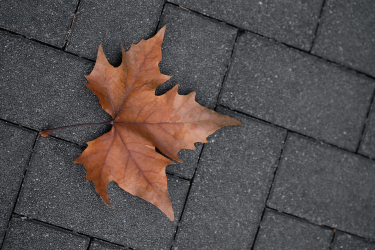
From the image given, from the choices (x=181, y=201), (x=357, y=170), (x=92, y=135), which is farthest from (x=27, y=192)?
(x=357, y=170)

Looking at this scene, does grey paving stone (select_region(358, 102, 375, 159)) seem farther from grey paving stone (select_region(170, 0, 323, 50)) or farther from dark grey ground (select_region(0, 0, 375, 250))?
grey paving stone (select_region(170, 0, 323, 50))

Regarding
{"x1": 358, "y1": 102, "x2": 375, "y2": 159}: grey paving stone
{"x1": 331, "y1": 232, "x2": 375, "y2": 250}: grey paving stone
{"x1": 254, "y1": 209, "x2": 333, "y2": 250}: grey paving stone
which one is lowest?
{"x1": 254, "y1": 209, "x2": 333, "y2": 250}: grey paving stone

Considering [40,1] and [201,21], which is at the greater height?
[201,21]

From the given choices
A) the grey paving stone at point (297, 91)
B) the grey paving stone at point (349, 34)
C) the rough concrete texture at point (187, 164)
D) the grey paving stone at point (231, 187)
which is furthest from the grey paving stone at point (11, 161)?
the grey paving stone at point (349, 34)

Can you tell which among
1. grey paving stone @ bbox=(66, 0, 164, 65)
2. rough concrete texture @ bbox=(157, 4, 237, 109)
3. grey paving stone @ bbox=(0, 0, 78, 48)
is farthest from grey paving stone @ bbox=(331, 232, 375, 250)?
grey paving stone @ bbox=(0, 0, 78, 48)

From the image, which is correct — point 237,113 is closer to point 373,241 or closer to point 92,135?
point 92,135

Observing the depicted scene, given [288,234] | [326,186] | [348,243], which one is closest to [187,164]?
[288,234]

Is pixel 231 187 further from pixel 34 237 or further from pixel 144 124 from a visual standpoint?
pixel 34 237
